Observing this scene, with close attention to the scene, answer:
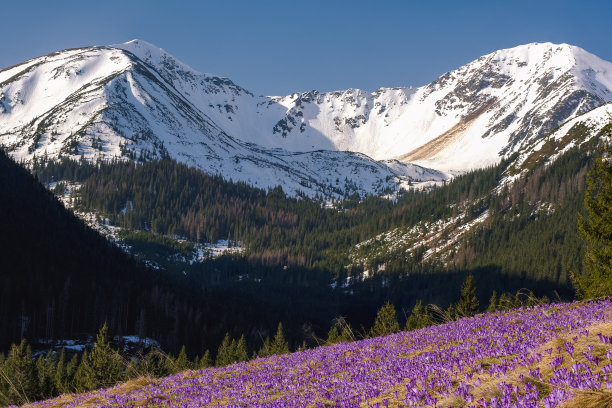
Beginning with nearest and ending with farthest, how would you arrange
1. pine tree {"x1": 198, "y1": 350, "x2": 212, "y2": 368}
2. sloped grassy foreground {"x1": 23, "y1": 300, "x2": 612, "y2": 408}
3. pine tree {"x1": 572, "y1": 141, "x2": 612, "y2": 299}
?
sloped grassy foreground {"x1": 23, "y1": 300, "x2": 612, "y2": 408} < pine tree {"x1": 572, "y1": 141, "x2": 612, "y2": 299} < pine tree {"x1": 198, "y1": 350, "x2": 212, "y2": 368}

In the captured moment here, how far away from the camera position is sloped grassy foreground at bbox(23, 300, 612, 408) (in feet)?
19.5

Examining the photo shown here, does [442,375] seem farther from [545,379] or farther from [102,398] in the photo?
[102,398]

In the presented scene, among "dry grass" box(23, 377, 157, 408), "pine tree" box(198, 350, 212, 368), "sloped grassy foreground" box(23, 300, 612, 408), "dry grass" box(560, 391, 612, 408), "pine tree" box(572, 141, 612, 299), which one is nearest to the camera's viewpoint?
"dry grass" box(560, 391, 612, 408)

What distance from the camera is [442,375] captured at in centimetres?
811

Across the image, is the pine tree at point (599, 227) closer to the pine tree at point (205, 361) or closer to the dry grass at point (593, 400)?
the dry grass at point (593, 400)

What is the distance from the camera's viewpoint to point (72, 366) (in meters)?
75.4

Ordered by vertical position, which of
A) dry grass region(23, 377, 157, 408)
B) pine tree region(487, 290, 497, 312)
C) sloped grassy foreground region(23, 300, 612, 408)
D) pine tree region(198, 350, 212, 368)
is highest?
sloped grassy foreground region(23, 300, 612, 408)

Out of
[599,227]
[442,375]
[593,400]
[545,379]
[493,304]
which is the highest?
[599,227]

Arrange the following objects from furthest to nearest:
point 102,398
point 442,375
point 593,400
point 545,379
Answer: point 102,398 → point 442,375 → point 545,379 → point 593,400

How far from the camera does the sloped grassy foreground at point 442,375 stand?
5.94 metres

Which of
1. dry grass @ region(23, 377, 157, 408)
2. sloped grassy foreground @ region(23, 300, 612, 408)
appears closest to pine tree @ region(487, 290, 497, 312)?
sloped grassy foreground @ region(23, 300, 612, 408)

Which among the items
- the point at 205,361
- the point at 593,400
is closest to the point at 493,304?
the point at 593,400

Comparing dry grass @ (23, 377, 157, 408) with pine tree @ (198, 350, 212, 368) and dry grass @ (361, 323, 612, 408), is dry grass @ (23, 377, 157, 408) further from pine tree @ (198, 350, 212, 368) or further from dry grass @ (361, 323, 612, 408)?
pine tree @ (198, 350, 212, 368)

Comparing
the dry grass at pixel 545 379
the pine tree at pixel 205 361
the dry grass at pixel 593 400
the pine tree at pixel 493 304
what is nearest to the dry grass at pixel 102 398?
the dry grass at pixel 545 379
